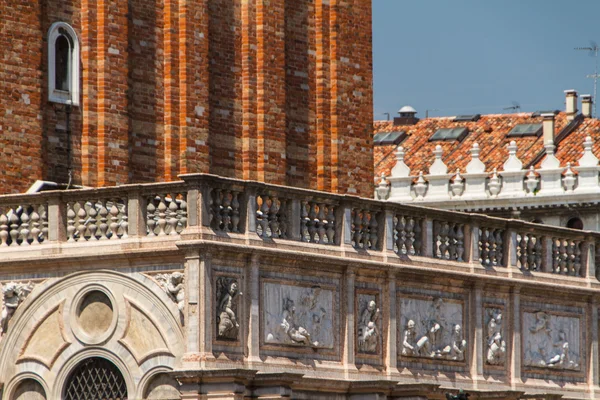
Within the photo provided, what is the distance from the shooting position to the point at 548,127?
70.3 m

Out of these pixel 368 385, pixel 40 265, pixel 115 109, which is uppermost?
pixel 115 109

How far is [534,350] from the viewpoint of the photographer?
99.5 ft

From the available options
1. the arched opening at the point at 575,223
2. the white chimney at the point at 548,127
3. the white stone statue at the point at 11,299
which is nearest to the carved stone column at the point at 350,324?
the white stone statue at the point at 11,299

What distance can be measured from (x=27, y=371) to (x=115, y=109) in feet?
25.3

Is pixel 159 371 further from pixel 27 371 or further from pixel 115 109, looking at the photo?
pixel 115 109

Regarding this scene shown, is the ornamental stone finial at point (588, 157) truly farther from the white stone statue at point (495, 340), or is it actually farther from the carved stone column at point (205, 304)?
the carved stone column at point (205, 304)

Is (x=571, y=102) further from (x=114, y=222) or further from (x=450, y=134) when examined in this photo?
(x=114, y=222)

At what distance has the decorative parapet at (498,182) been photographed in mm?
65438

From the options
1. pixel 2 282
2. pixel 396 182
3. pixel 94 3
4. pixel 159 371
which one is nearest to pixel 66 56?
pixel 94 3

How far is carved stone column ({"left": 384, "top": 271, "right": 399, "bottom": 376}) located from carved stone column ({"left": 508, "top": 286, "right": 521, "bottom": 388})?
9.70 feet

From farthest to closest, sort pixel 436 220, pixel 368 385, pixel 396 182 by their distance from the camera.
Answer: pixel 396 182, pixel 436 220, pixel 368 385

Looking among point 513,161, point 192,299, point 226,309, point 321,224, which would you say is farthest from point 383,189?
point 192,299

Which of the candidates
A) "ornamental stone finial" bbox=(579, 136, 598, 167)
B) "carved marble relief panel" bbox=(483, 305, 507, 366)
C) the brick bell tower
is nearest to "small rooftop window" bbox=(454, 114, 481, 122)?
"ornamental stone finial" bbox=(579, 136, 598, 167)

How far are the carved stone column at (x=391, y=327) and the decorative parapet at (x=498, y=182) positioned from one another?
38.4m
